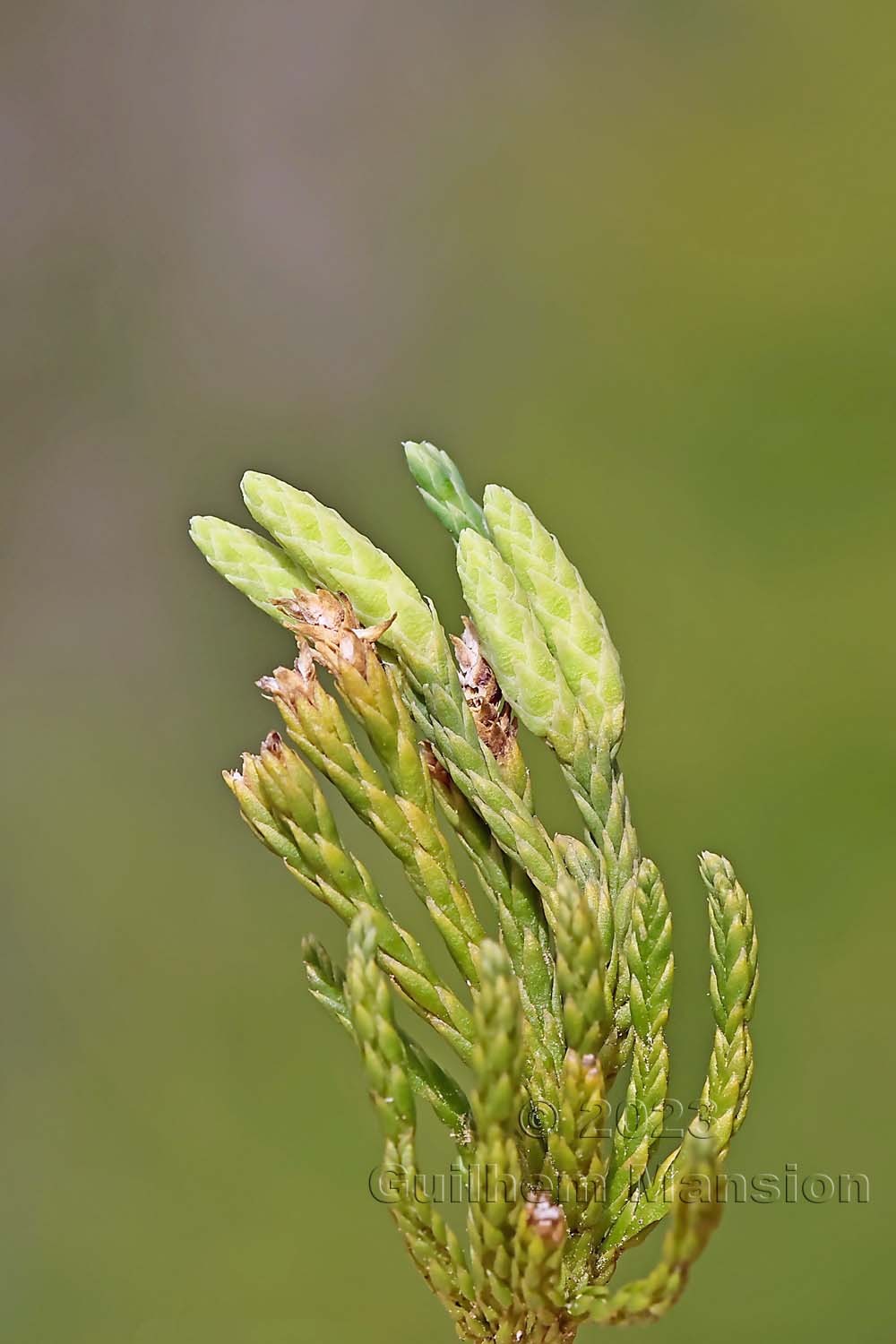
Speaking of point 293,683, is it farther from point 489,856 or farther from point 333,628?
point 489,856

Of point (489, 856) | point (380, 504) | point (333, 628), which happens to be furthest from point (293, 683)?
point (380, 504)

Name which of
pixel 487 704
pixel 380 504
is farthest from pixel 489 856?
pixel 380 504

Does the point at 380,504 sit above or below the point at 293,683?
above

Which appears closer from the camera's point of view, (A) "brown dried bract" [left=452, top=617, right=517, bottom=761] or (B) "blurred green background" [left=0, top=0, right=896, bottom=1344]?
(A) "brown dried bract" [left=452, top=617, right=517, bottom=761]

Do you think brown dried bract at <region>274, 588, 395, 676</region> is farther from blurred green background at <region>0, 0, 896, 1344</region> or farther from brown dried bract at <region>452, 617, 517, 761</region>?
blurred green background at <region>0, 0, 896, 1344</region>

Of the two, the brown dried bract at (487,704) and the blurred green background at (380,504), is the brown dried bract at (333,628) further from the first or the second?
the blurred green background at (380,504)

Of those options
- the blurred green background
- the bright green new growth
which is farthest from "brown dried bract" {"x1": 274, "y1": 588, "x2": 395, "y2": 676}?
the blurred green background

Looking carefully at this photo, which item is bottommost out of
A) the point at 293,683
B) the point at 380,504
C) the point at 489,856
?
the point at 489,856

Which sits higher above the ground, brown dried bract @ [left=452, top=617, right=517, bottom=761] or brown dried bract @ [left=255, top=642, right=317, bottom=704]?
brown dried bract @ [left=255, top=642, right=317, bottom=704]

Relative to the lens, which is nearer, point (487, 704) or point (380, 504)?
point (487, 704)
